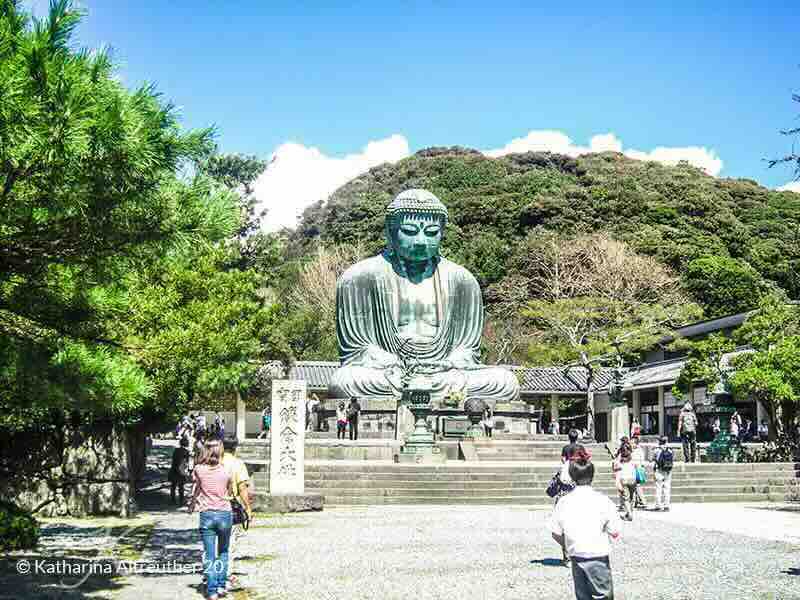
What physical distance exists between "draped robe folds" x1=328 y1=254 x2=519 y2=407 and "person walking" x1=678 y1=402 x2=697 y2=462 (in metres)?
5.56

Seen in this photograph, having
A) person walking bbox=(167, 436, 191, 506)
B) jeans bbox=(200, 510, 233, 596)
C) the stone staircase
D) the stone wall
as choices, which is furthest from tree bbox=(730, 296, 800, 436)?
jeans bbox=(200, 510, 233, 596)

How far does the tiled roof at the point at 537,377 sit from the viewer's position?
35875 mm

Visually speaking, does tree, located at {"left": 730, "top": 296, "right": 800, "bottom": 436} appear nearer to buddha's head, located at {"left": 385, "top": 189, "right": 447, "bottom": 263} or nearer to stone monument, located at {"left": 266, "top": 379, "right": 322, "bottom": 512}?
buddha's head, located at {"left": 385, "top": 189, "right": 447, "bottom": 263}

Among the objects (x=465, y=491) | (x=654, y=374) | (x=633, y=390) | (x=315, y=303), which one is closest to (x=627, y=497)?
(x=465, y=491)

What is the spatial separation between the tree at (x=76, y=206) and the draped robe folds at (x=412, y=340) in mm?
19057

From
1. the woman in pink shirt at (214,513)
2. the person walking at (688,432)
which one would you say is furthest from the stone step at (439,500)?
the woman in pink shirt at (214,513)

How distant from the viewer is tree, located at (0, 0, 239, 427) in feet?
15.5

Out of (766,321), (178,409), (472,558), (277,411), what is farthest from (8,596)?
(766,321)

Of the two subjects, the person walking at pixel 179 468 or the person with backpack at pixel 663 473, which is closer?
the person with backpack at pixel 663 473

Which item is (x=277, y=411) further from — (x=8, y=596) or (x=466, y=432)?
(x=466, y=432)

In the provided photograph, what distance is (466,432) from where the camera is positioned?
23109 mm

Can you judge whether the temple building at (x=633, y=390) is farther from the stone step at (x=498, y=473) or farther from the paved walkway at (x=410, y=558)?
the paved walkway at (x=410, y=558)

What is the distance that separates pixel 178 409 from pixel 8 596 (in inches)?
384

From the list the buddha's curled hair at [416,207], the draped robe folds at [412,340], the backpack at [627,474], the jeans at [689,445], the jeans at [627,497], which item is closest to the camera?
the jeans at [627,497]
